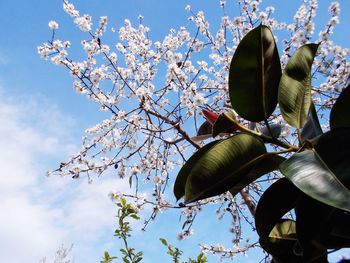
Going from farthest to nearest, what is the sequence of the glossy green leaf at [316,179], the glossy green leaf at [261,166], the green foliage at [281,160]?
the glossy green leaf at [261,166], the green foliage at [281,160], the glossy green leaf at [316,179]

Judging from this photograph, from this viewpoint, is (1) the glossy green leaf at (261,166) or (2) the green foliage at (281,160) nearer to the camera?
(2) the green foliage at (281,160)

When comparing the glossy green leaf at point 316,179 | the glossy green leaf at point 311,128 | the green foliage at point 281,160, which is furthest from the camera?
the glossy green leaf at point 311,128

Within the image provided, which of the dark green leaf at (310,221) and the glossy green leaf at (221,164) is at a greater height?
the glossy green leaf at (221,164)

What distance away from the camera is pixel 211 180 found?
0.79 m

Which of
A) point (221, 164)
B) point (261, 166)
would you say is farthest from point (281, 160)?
point (221, 164)

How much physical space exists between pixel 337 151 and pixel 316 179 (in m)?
0.11

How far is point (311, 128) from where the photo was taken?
38.0 inches

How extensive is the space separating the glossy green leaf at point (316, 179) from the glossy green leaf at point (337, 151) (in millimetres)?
26

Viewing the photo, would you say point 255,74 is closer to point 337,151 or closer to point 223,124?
point 223,124

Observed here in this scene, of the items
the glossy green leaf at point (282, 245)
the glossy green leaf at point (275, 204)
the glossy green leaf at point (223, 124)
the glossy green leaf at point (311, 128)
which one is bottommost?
the glossy green leaf at point (282, 245)

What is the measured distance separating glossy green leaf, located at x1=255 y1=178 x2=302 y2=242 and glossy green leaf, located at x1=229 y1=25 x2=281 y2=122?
177mm

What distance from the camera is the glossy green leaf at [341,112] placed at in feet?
2.56

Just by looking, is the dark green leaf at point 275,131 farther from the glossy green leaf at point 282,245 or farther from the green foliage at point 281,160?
the glossy green leaf at point 282,245

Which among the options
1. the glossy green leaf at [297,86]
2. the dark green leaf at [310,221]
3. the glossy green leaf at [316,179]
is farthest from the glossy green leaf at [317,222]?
the glossy green leaf at [297,86]
